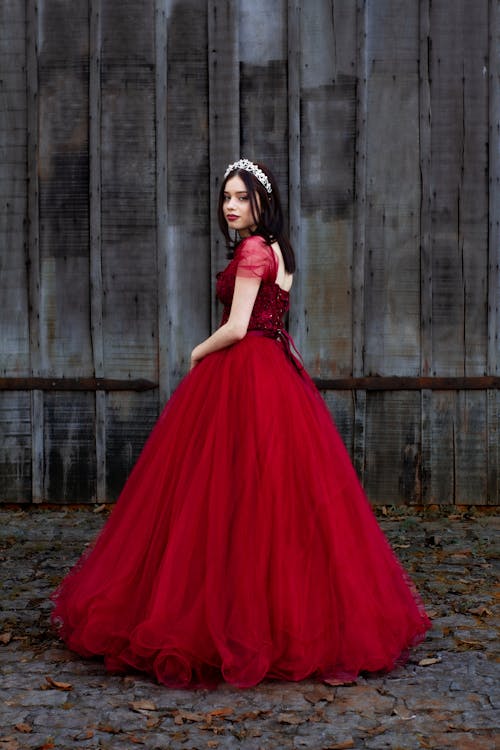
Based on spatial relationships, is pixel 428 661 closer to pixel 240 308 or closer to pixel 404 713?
pixel 404 713

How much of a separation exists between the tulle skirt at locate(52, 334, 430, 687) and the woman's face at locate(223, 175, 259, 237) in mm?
463

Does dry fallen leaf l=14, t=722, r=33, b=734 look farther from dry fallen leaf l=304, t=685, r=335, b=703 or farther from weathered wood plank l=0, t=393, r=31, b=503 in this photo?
weathered wood plank l=0, t=393, r=31, b=503

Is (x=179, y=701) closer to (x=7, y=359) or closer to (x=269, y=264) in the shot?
(x=269, y=264)

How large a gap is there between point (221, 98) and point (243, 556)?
3664mm

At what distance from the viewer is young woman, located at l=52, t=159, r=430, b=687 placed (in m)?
3.35

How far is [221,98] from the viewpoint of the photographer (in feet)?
20.1

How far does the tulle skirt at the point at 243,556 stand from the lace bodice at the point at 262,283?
0.29 ft

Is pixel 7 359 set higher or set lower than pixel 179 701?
higher

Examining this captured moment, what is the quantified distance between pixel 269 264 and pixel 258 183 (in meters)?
0.34

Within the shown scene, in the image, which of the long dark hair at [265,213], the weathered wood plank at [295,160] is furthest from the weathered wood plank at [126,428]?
the long dark hair at [265,213]

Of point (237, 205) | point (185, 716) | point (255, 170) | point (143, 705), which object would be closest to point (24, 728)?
point (143, 705)

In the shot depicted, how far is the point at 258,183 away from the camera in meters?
3.79

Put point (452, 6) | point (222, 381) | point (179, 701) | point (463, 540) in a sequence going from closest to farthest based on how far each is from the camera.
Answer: point (179, 701)
point (222, 381)
point (463, 540)
point (452, 6)

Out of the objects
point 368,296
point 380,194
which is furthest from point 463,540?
point 380,194
